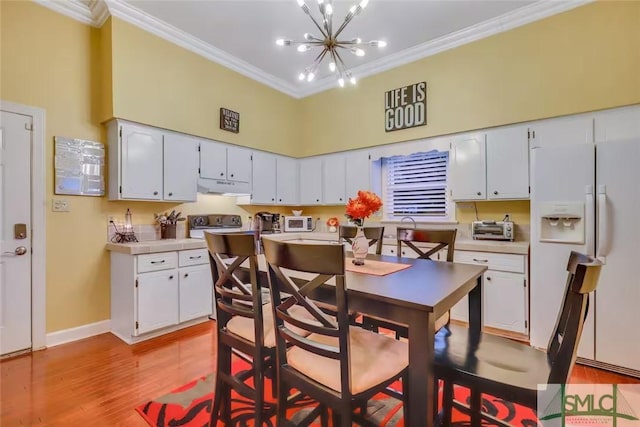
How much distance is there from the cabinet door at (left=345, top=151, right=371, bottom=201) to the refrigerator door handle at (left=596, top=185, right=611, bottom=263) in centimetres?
242

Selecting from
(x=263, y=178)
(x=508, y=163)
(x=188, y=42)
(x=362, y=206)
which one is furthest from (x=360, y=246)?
(x=188, y=42)

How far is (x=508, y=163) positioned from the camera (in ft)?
10.4

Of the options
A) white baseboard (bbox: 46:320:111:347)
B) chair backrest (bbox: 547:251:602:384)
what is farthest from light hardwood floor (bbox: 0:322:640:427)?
chair backrest (bbox: 547:251:602:384)

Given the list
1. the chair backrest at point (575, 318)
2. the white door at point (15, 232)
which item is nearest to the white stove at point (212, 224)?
the white door at point (15, 232)

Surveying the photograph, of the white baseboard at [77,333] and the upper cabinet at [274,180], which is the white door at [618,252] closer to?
the upper cabinet at [274,180]

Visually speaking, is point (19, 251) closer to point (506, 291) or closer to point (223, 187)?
point (223, 187)

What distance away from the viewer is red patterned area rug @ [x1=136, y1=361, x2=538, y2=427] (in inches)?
70.1

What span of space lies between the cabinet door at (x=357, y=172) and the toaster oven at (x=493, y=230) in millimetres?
1483

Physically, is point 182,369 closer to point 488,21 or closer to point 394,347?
point 394,347

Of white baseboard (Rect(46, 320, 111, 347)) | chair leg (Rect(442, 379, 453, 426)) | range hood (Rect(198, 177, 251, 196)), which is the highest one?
range hood (Rect(198, 177, 251, 196))

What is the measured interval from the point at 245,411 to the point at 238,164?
305 cm

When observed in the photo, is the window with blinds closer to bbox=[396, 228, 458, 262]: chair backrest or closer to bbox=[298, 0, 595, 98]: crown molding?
bbox=[298, 0, 595, 98]: crown molding

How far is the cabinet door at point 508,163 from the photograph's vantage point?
308 centimetres

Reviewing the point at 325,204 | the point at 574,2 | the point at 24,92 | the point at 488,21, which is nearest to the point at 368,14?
the point at 488,21
